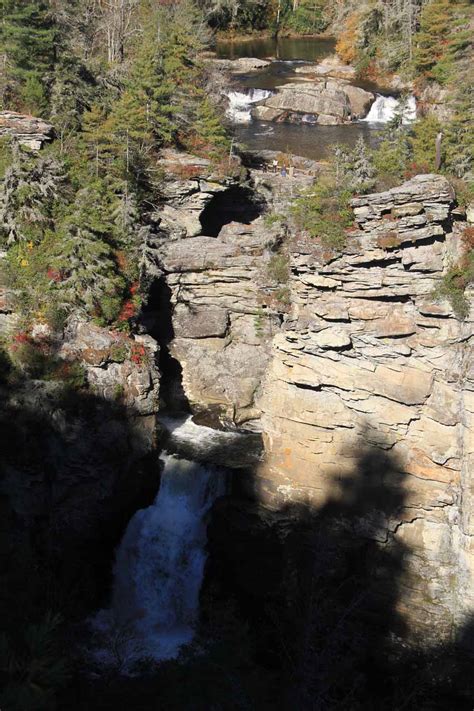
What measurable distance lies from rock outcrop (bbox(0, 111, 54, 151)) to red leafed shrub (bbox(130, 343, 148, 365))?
807 centimetres

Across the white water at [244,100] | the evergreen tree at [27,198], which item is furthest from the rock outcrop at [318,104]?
the evergreen tree at [27,198]

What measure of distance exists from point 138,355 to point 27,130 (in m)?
9.06

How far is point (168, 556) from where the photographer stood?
59.9 ft

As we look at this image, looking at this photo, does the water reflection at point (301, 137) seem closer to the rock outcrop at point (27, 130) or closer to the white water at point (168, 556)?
the rock outcrop at point (27, 130)

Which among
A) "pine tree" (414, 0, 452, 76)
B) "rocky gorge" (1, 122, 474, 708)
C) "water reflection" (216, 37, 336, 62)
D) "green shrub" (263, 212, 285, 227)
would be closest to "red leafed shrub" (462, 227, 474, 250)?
"rocky gorge" (1, 122, 474, 708)

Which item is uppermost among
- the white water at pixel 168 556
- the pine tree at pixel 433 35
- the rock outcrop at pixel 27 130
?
the pine tree at pixel 433 35

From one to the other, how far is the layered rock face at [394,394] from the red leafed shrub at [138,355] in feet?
14.0

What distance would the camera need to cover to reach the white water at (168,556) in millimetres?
18188

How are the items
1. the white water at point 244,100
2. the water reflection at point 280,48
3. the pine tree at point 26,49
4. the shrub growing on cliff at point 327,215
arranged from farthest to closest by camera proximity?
the water reflection at point 280,48 < the white water at point 244,100 < the pine tree at point 26,49 < the shrub growing on cliff at point 327,215

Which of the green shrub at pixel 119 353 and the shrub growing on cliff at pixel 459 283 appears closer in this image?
the shrub growing on cliff at pixel 459 283

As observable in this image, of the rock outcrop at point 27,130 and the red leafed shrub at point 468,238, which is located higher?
the rock outcrop at point 27,130

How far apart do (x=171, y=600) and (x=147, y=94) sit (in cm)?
1734

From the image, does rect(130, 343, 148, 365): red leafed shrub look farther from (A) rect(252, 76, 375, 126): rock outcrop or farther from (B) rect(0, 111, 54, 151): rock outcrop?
(A) rect(252, 76, 375, 126): rock outcrop

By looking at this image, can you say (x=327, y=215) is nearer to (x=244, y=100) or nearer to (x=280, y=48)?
(x=244, y=100)
